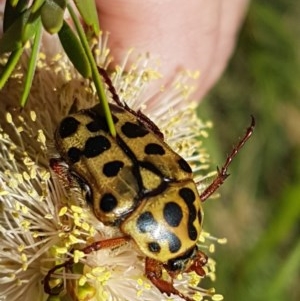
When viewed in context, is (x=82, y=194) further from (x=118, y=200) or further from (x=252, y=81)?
(x=252, y=81)

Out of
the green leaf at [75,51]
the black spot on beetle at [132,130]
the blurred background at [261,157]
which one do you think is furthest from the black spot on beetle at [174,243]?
the blurred background at [261,157]

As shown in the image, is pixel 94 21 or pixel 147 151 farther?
pixel 147 151

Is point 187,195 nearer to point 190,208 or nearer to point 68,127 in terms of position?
point 190,208

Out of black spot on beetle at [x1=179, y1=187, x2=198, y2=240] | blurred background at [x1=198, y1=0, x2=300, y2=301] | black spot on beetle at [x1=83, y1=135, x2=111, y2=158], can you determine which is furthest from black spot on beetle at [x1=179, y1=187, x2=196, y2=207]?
blurred background at [x1=198, y1=0, x2=300, y2=301]

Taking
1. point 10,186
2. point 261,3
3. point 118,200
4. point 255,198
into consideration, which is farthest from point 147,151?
point 255,198

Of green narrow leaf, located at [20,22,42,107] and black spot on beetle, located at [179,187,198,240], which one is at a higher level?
green narrow leaf, located at [20,22,42,107]

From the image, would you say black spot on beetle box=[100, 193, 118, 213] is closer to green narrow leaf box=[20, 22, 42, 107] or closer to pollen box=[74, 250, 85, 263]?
pollen box=[74, 250, 85, 263]
